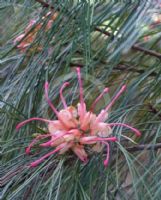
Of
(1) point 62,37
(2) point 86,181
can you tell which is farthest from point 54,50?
(2) point 86,181

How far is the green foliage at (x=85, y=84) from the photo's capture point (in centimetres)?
84

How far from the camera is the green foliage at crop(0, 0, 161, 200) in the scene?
84 cm

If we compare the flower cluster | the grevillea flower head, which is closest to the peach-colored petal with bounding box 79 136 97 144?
the grevillea flower head

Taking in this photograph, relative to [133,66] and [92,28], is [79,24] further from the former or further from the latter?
[133,66]

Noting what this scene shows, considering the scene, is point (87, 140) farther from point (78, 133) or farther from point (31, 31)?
point (31, 31)

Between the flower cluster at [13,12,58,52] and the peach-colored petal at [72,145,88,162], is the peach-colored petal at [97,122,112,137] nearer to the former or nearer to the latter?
the peach-colored petal at [72,145,88,162]

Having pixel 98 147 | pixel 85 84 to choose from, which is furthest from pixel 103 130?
pixel 85 84

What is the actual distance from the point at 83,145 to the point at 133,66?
458 mm

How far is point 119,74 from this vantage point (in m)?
1.24

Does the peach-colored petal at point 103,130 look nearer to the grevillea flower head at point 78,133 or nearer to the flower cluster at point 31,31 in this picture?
the grevillea flower head at point 78,133

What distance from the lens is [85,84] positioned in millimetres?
1201

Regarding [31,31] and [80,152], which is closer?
[80,152]

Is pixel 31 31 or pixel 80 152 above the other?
pixel 31 31

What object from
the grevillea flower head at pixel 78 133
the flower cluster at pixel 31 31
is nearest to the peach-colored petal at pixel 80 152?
the grevillea flower head at pixel 78 133
